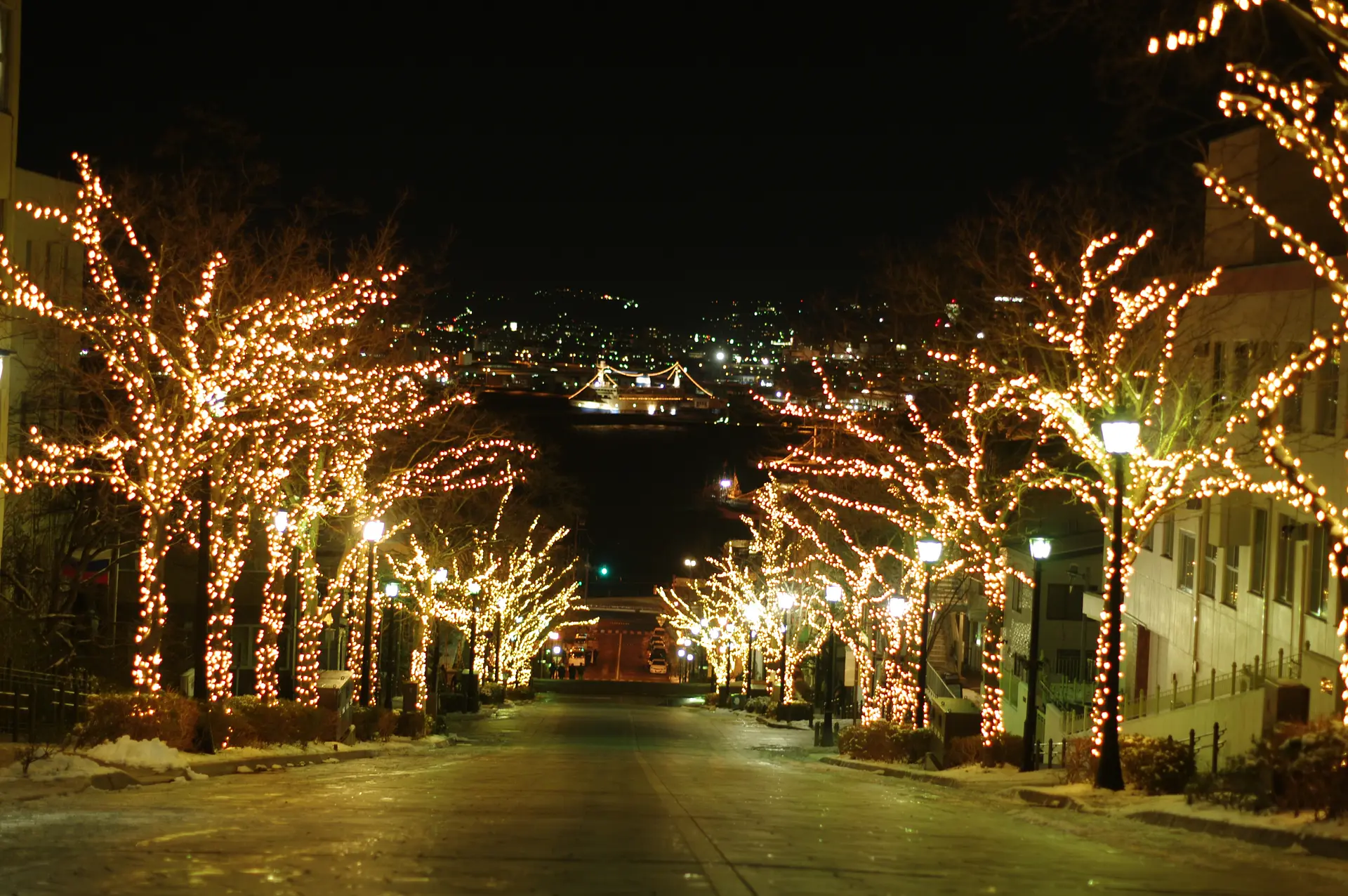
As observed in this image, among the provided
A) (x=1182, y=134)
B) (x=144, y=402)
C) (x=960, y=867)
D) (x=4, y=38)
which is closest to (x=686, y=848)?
(x=960, y=867)

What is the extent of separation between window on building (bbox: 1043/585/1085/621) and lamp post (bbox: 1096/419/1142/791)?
29.4 meters

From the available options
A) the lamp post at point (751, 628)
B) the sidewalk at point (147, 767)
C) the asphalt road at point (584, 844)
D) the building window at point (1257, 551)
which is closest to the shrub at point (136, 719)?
the sidewalk at point (147, 767)

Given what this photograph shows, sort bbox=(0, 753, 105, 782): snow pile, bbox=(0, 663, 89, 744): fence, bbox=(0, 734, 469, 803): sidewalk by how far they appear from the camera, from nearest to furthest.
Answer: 1. bbox=(0, 734, 469, 803): sidewalk
2. bbox=(0, 753, 105, 782): snow pile
3. bbox=(0, 663, 89, 744): fence

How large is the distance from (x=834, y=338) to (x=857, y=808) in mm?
23711

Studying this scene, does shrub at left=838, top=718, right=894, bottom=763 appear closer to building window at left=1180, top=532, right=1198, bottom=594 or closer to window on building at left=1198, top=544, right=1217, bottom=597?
window on building at left=1198, top=544, right=1217, bottom=597

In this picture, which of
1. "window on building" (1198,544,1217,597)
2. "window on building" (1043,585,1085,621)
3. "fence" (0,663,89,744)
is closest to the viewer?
"fence" (0,663,89,744)

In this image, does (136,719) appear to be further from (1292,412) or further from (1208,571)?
(1208,571)

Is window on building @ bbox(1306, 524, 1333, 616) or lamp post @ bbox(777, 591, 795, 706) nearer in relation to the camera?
window on building @ bbox(1306, 524, 1333, 616)

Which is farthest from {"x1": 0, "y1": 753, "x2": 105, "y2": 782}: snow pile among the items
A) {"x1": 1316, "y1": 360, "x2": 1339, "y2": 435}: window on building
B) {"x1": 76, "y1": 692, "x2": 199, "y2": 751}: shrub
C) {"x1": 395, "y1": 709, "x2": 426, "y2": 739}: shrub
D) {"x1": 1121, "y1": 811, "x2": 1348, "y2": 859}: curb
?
{"x1": 395, "y1": 709, "x2": 426, "y2": 739}: shrub

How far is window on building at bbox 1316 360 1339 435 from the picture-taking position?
23.3 metres

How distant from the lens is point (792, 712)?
179 feet

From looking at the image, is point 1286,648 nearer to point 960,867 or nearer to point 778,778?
point 778,778

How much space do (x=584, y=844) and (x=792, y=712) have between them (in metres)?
43.6

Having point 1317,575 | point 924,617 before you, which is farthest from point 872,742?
point 1317,575
